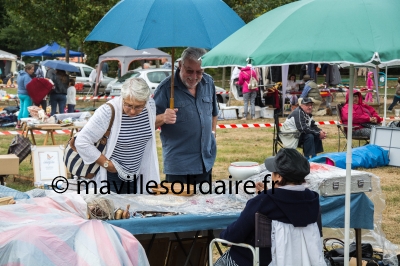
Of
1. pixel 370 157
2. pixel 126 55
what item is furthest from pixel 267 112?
pixel 370 157

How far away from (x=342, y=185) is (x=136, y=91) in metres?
1.56

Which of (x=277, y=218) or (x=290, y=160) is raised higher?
(x=290, y=160)

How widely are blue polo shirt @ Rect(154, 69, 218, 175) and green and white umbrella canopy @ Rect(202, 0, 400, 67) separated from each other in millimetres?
1407

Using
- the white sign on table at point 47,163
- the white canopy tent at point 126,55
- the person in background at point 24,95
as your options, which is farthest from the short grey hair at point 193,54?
the white canopy tent at point 126,55

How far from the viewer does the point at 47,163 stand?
9.75 metres

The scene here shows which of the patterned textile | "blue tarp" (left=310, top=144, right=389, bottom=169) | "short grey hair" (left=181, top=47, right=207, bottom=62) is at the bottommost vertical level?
"blue tarp" (left=310, top=144, right=389, bottom=169)

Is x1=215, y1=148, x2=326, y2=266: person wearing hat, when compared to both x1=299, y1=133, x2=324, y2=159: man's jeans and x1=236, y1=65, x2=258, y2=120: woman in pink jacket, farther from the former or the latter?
x1=236, y1=65, x2=258, y2=120: woman in pink jacket

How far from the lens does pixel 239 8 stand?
86.6ft

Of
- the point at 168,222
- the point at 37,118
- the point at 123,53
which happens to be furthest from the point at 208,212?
the point at 123,53

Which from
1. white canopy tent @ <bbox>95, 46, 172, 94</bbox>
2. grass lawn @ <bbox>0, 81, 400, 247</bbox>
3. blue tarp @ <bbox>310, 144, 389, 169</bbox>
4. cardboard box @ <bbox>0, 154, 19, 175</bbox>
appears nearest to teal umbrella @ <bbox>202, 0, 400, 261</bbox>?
grass lawn @ <bbox>0, 81, 400, 247</bbox>

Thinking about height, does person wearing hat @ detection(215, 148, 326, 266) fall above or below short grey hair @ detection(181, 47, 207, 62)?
below

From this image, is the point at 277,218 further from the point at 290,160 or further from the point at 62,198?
the point at 62,198

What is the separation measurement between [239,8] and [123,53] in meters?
4.55

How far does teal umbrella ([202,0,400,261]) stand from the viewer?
146 inches
